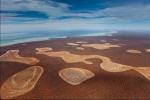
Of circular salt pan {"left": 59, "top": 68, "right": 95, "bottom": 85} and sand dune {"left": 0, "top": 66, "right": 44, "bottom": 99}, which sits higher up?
circular salt pan {"left": 59, "top": 68, "right": 95, "bottom": 85}

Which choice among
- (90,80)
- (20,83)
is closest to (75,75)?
(90,80)

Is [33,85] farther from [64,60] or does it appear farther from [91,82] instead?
[64,60]

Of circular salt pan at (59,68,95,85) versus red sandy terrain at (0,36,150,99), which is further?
circular salt pan at (59,68,95,85)

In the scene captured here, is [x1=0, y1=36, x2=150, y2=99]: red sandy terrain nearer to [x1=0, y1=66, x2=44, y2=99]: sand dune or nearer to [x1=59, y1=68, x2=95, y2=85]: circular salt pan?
[x1=59, y1=68, x2=95, y2=85]: circular salt pan

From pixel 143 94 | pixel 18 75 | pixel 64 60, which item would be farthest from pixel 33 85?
pixel 143 94

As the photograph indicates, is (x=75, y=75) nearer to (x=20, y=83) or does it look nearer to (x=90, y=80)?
(x=90, y=80)

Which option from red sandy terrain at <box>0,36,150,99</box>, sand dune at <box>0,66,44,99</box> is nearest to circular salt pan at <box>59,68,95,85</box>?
red sandy terrain at <box>0,36,150,99</box>

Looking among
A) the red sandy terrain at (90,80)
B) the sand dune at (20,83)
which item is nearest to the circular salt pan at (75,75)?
the red sandy terrain at (90,80)

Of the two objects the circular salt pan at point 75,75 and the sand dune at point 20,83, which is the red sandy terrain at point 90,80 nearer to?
the circular salt pan at point 75,75
